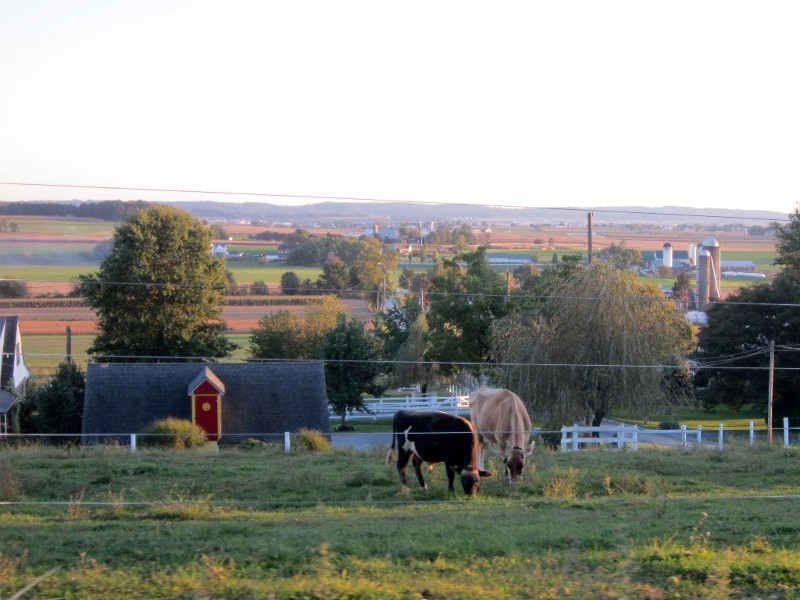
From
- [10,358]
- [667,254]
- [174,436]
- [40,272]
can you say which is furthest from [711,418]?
[10,358]

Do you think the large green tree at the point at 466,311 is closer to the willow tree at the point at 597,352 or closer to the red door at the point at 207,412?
the willow tree at the point at 597,352

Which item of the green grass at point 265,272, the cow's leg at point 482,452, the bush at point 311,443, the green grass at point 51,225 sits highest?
the green grass at point 51,225

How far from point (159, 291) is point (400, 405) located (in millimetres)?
12662

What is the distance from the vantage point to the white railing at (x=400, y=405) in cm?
4122

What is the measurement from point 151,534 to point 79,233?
23449 millimetres

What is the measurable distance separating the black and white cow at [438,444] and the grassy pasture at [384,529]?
17.1 inches

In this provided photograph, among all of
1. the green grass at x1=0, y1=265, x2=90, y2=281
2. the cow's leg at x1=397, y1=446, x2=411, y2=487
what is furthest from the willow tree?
the green grass at x1=0, y1=265, x2=90, y2=281

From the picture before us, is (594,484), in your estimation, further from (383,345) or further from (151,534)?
(383,345)

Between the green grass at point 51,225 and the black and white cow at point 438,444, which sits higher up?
the green grass at point 51,225

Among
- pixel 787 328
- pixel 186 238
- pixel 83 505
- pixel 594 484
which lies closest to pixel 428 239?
pixel 186 238

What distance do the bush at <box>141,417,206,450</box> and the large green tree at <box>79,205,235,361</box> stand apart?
1563 centimetres

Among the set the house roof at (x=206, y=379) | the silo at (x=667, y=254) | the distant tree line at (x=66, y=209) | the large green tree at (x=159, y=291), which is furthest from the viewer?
the silo at (x=667, y=254)

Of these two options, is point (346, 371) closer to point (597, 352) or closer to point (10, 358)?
point (10, 358)

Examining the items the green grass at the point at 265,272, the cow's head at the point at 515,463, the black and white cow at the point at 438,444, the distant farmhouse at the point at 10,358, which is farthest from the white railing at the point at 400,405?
the black and white cow at the point at 438,444
